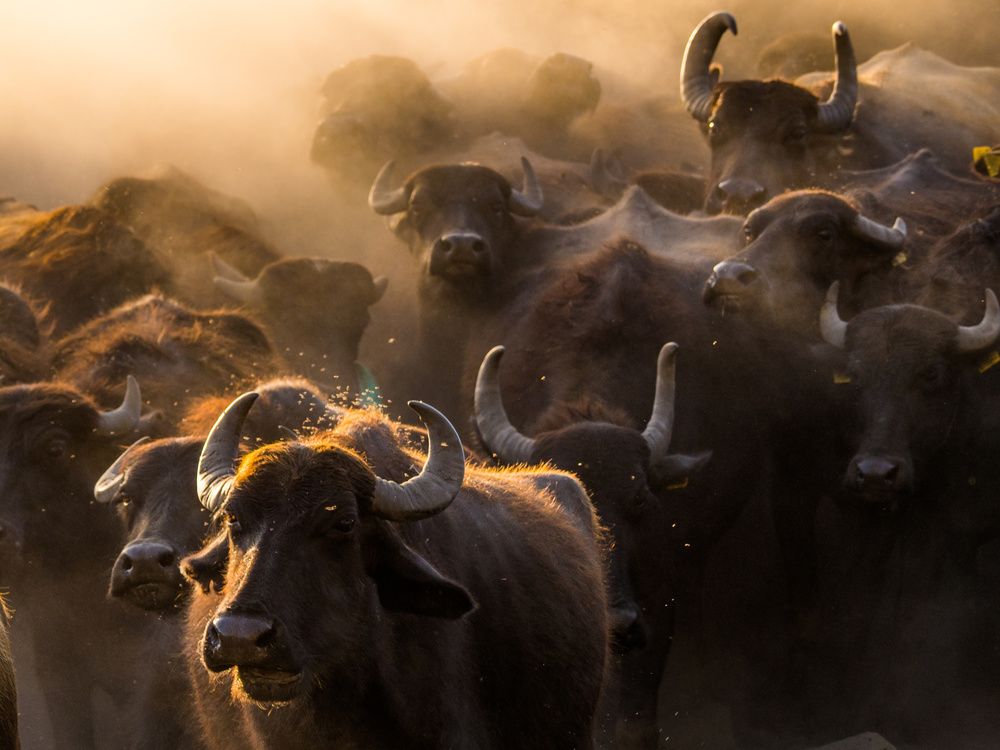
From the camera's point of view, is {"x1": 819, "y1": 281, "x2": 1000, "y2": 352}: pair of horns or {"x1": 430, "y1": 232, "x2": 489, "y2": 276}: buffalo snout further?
{"x1": 430, "y1": 232, "x2": 489, "y2": 276}: buffalo snout

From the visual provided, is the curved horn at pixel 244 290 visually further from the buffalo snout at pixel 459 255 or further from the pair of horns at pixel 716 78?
the pair of horns at pixel 716 78

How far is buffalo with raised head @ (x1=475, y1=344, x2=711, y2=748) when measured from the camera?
5406 mm

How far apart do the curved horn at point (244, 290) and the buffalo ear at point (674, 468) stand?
168 inches

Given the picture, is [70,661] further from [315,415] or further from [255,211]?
[255,211]

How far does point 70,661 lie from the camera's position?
5.61 meters

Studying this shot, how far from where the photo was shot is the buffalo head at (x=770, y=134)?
8633mm

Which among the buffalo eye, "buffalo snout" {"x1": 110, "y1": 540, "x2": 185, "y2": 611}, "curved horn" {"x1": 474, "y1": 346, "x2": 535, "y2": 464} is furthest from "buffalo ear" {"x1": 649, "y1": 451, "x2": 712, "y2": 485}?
the buffalo eye

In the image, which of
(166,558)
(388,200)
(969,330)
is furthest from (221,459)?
(388,200)

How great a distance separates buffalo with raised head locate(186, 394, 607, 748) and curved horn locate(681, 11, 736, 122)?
6966 mm

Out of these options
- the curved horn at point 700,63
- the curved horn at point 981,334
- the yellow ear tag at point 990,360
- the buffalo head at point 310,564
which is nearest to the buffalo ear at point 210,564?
the buffalo head at point 310,564

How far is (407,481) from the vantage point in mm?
3252

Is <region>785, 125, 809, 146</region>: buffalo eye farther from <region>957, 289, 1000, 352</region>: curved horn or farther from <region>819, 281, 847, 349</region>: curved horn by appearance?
<region>957, 289, 1000, 352</region>: curved horn

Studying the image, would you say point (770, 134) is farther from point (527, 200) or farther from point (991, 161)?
point (527, 200)

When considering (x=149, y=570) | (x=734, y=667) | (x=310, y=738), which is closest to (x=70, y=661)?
(x=149, y=570)
